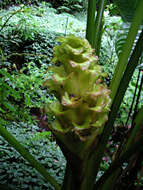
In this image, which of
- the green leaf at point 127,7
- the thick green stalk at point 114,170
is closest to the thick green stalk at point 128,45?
the thick green stalk at point 114,170

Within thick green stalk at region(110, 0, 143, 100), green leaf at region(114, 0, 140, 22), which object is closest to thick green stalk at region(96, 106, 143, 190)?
thick green stalk at region(110, 0, 143, 100)

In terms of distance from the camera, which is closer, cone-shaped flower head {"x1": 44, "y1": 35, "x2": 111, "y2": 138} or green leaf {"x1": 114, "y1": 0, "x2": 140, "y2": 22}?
cone-shaped flower head {"x1": 44, "y1": 35, "x2": 111, "y2": 138}

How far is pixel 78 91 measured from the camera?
33 cm

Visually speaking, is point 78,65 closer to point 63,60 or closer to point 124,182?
point 63,60

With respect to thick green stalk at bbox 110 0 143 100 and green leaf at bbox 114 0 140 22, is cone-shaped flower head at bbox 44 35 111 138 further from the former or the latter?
green leaf at bbox 114 0 140 22

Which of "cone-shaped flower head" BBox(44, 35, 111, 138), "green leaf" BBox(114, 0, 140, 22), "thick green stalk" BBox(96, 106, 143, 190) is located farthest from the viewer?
"green leaf" BBox(114, 0, 140, 22)

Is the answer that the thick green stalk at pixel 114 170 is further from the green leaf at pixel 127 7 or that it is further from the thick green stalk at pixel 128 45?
the green leaf at pixel 127 7

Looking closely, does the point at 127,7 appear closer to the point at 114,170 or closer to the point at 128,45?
the point at 128,45

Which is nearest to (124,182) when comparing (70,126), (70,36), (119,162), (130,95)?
(119,162)

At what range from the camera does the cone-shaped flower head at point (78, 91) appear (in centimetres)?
32

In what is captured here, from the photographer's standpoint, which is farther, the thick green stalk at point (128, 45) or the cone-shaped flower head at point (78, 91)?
the thick green stalk at point (128, 45)

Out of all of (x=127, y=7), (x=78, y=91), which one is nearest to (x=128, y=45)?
(x=78, y=91)

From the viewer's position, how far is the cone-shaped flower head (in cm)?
32

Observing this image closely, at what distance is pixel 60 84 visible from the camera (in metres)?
0.33
